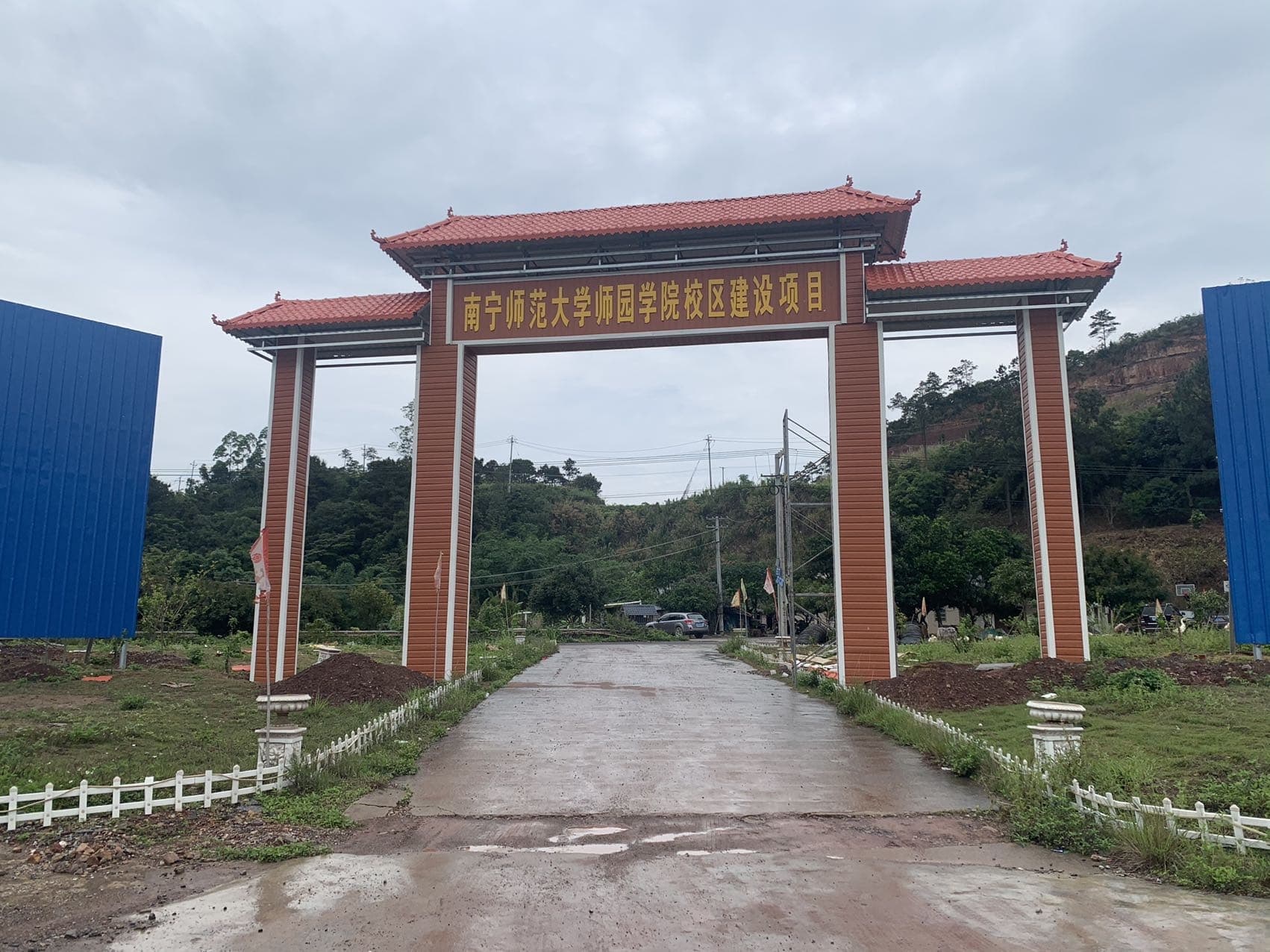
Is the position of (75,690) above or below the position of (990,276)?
below

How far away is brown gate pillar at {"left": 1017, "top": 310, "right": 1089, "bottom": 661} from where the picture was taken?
14281mm

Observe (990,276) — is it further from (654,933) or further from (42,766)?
(42,766)

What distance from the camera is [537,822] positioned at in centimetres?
676

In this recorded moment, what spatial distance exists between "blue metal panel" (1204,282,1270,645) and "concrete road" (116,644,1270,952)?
17.9 feet

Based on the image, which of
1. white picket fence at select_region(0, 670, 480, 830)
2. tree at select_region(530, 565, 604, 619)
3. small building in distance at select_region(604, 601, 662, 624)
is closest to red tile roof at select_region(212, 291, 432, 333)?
white picket fence at select_region(0, 670, 480, 830)

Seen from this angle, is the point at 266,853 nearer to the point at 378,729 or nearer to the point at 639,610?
the point at 378,729

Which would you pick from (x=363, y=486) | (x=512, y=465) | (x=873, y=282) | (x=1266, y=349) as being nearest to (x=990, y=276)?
(x=873, y=282)

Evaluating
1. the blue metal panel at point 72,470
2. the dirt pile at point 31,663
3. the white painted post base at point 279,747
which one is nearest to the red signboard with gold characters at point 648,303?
the blue metal panel at point 72,470

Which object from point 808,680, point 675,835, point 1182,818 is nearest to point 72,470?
point 675,835

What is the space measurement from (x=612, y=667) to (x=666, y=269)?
10.1m

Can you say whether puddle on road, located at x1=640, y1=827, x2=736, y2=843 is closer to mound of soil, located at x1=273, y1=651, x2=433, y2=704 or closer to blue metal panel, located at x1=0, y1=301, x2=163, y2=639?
mound of soil, located at x1=273, y1=651, x2=433, y2=704

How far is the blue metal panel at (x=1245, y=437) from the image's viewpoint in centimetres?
1121

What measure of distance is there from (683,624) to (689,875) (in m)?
35.7

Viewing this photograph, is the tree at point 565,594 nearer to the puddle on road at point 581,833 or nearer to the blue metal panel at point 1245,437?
the blue metal panel at point 1245,437
